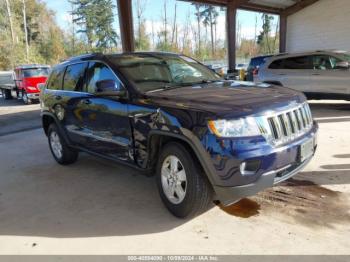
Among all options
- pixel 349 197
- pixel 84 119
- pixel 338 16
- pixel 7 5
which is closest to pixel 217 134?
pixel 349 197

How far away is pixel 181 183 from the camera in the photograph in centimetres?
351

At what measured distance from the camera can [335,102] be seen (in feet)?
36.9

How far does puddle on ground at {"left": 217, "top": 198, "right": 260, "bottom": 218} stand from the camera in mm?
3686

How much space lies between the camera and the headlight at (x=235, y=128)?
304 cm

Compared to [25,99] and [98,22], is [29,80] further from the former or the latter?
[98,22]

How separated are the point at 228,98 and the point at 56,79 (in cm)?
358

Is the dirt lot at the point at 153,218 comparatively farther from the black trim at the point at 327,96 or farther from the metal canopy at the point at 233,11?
the metal canopy at the point at 233,11

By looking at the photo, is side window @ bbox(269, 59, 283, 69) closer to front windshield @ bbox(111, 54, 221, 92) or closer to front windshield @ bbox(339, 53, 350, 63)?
front windshield @ bbox(339, 53, 350, 63)

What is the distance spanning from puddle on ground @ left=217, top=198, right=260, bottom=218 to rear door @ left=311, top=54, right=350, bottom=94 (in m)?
7.01

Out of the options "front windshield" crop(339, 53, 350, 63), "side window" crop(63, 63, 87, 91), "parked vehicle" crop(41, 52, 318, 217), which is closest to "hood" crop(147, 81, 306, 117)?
"parked vehicle" crop(41, 52, 318, 217)

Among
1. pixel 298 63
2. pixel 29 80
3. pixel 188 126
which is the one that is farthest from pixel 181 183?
pixel 29 80

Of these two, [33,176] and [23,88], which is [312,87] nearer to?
[33,176]

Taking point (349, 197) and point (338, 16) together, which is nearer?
point (349, 197)

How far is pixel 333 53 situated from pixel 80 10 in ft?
169
